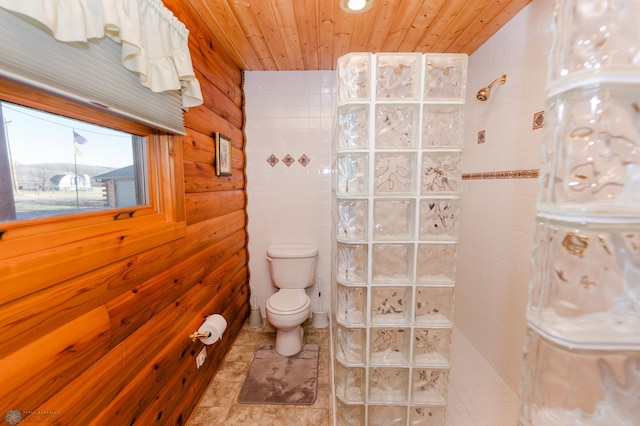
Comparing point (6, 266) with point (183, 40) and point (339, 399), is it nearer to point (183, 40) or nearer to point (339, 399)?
point (183, 40)

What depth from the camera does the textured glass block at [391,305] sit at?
1.31 m

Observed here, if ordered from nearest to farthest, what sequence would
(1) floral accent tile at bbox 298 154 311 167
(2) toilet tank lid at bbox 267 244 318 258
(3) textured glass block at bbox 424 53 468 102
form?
(3) textured glass block at bbox 424 53 468 102
(2) toilet tank lid at bbox 267 244 318 258
(1) floral accent tile at bbox 298 154 311 167

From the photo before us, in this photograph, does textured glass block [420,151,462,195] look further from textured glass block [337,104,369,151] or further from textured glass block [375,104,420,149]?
textured glass block [337,104,369,151]

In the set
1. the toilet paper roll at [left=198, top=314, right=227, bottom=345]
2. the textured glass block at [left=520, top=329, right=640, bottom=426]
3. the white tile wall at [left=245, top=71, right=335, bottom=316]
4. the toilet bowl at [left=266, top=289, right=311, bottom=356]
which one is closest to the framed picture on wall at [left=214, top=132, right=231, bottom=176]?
the white tile wall at [left=245, top=71, right=335, bottom=316]

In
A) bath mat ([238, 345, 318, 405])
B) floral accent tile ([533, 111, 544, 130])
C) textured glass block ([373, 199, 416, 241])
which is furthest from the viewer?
bath mat ([238, 345, 318, 405])

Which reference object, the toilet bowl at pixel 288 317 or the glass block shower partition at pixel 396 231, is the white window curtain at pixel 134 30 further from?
the toilet bowl at pixel 288 317

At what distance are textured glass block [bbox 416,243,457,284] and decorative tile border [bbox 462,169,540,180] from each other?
60cm

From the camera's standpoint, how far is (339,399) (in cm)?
139

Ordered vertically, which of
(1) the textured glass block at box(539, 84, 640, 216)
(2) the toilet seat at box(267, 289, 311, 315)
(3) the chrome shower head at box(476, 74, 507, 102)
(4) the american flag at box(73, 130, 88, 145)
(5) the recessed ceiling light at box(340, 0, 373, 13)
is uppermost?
(5) the recessed ceiling light at box(340, 0, 373, 13)

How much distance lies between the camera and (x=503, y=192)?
A: 5.82ft

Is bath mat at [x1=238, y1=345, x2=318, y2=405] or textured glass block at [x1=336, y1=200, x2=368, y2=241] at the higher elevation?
textured glass block at [x1=336, y1=200, x2=368, y2=241]

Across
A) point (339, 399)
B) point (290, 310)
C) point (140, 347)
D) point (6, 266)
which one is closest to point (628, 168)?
point (6, 266)

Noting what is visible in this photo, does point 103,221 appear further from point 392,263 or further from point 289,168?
point 289,168

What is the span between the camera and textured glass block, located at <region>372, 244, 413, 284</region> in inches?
50.6
